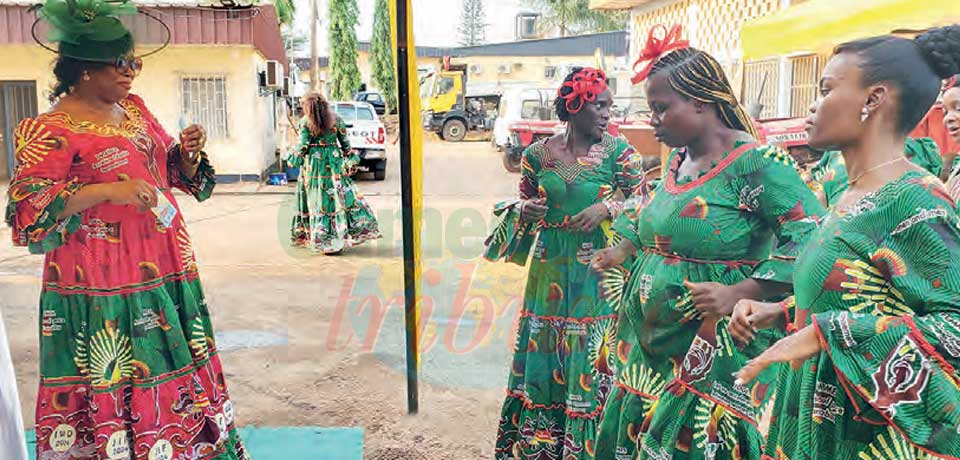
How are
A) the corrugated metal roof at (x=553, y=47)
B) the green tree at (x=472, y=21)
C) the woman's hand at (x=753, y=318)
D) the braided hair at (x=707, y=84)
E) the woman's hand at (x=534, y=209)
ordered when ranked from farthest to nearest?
the corrugated metal roof at (x=553, y=47)
the green tree at (x=472, y=21)
the woman's hand at (x=534, y=209)
the braided hair at (x=707, y=84)
the woman's hand at (x=753, y=318)

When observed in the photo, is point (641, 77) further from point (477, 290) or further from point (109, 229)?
point (477, 290)

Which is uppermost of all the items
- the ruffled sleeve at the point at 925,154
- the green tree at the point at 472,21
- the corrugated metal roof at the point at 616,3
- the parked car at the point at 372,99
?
the corrugated metal roof at the point at 616,3

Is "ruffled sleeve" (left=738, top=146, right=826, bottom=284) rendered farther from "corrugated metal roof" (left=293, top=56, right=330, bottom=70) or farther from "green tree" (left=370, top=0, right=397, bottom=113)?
"corrugated metal roof" (left=293, top=56, right=330, bottom=70)

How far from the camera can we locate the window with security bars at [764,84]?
26.7 ft

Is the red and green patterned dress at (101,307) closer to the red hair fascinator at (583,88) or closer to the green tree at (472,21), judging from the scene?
the red hair fascinator at (583,88)

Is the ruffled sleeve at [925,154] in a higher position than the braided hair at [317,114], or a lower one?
lower

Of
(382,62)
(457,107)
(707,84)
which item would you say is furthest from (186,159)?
(457,107)

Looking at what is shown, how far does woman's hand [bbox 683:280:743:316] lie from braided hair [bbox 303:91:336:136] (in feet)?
20.7

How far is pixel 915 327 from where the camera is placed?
66.2 inches

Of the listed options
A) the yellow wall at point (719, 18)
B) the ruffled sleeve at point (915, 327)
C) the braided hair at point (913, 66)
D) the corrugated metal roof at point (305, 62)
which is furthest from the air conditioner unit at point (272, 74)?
the ruffled sleeve at point (915, 327)

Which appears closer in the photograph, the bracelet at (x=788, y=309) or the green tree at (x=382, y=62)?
the bracelet at (x=788, y=309)

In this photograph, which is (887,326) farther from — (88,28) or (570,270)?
(88,28)

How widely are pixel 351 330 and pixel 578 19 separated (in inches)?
674

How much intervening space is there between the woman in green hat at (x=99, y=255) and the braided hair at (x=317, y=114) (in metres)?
5.23
